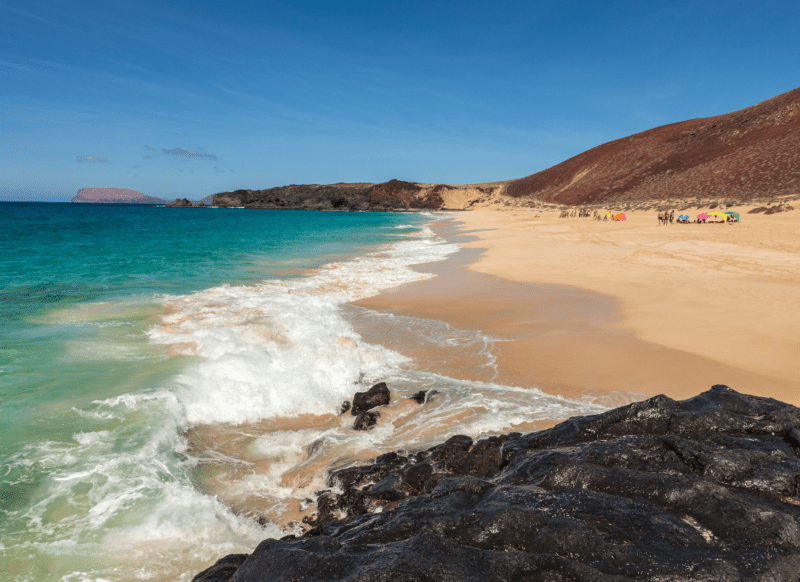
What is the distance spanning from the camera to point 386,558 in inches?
96.0

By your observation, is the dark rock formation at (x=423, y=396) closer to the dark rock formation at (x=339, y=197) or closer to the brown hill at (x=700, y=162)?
the brown hill at (x=700, y=162)

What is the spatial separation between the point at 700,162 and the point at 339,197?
108015 millimetres

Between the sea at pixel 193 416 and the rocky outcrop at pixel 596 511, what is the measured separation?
1.32 meters

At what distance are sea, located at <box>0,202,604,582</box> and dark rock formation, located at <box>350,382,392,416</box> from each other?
148 mm

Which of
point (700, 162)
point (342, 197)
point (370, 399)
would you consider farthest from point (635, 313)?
point (342, 197)

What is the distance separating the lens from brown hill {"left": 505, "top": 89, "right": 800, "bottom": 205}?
53.8 metres

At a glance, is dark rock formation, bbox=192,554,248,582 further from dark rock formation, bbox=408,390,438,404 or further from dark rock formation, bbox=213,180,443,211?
dark rock formation, bbox=213,180,443,211

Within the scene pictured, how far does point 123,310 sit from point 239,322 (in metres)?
4.60

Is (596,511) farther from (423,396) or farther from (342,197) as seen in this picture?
(342,197)

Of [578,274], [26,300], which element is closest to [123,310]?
[26,300]

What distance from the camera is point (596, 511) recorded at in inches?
109

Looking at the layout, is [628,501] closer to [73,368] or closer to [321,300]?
[73,368]

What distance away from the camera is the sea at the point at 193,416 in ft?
13.8

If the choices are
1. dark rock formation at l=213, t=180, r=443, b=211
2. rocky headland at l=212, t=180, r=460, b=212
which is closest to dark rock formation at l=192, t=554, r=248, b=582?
rocky headland at l=212, t=180, r=460, b=212
